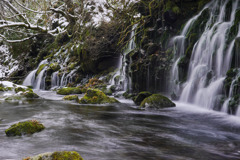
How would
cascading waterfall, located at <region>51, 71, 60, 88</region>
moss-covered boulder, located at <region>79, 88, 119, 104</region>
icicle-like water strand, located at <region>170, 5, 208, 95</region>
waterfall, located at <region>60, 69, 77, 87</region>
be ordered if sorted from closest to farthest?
moss-covered boulder, located at <region>79, 88, 119, 104</region>, icicle-like water strand, located at <region>170, 5, 208, 95</region>, waterfall, located at <region>60, 69, 77, 87</region>, cascading waterfall, located at <region>51, 71, 60, 88</region>

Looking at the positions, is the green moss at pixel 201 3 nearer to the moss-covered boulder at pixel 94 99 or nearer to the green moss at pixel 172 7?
the green moss at pixel 172 7

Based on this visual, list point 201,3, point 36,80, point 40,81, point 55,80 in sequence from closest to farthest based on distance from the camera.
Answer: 1. point 201,3
2. point 55,80
3. point 40,81
4. point 36,80

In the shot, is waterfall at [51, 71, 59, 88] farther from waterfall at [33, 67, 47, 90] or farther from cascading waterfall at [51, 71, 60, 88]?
waterfall at [33, 67, 47, 90]

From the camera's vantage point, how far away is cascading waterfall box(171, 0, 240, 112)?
7.16m

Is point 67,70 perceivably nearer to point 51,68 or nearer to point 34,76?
point 51,68

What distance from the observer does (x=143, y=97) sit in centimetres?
895

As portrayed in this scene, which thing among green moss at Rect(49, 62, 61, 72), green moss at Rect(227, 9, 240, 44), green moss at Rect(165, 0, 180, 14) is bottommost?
green moss at Rect(49, 62, 61, 72)

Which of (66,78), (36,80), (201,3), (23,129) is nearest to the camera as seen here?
(23,129)

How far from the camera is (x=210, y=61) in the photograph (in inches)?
314

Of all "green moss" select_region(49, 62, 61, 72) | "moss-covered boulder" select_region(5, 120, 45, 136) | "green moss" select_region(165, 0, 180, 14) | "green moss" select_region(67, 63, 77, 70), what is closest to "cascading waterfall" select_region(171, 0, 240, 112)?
"green moss" select_region(165, 0, 180, 14)

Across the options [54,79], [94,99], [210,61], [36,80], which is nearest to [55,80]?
[54,79]

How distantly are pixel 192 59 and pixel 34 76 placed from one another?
17.8 m

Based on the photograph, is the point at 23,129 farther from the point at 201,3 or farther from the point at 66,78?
the point at 66,78

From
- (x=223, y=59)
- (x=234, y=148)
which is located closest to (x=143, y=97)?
(x=223, y=59)
